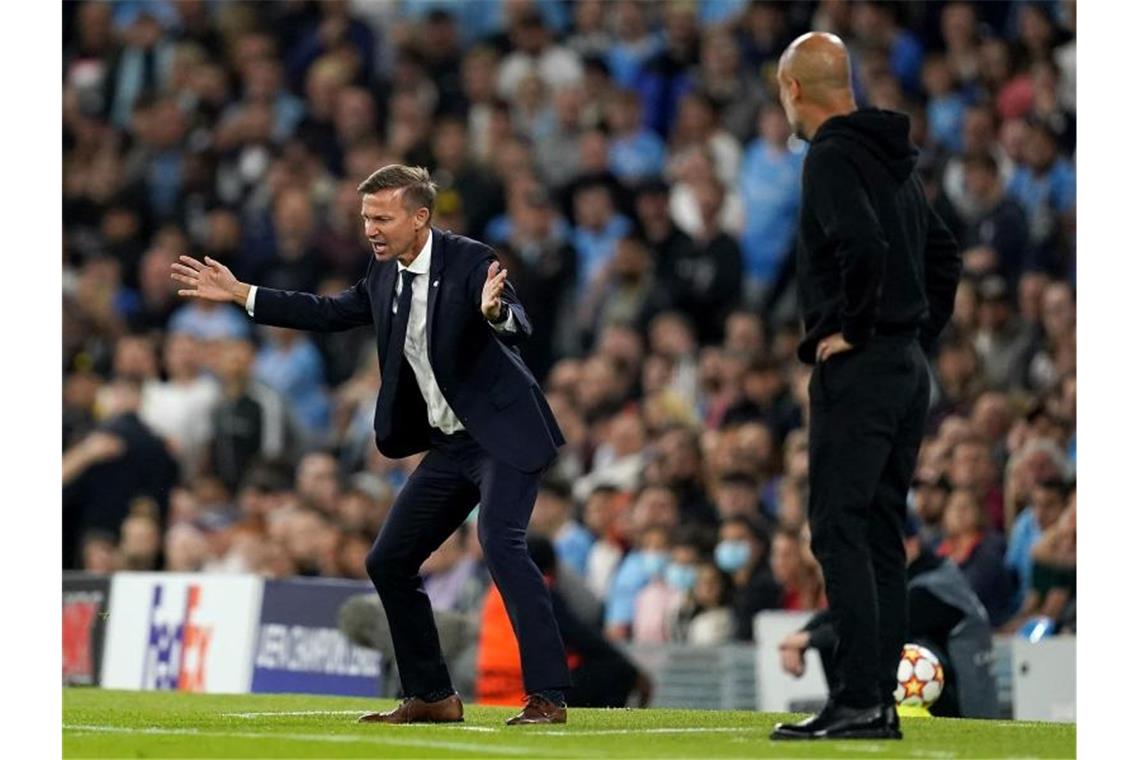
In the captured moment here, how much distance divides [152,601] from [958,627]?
5470 millimetres

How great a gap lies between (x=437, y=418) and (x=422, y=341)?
0.30 metres

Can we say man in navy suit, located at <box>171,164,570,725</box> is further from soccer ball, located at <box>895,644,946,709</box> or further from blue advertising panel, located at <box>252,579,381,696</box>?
blue advertising panel, located at <box>252,579,381,696</box>

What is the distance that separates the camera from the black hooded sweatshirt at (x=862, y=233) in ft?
24.8

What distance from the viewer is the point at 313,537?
15.1 meters

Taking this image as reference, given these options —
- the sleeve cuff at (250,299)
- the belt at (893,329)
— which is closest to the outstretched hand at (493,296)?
the sleeve cuff at (250,299)

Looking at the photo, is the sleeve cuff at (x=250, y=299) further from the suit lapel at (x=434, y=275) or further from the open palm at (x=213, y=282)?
the suit lapel at (x=434, y=275)

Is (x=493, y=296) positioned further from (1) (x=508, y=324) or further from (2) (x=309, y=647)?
(2) (x=309, y=647)

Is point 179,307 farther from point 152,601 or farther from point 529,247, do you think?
point 152,601

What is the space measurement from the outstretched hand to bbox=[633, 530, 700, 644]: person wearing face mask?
571cm

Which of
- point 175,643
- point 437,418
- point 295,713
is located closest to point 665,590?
point 175,643

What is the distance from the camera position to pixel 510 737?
Result: 317 inches

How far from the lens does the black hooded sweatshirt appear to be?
7.57 metres

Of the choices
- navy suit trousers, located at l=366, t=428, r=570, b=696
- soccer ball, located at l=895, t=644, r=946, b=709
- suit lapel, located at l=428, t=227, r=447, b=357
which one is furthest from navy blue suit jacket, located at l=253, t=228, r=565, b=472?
soccer ball, located at l=895, t=644, r=946, b=709
